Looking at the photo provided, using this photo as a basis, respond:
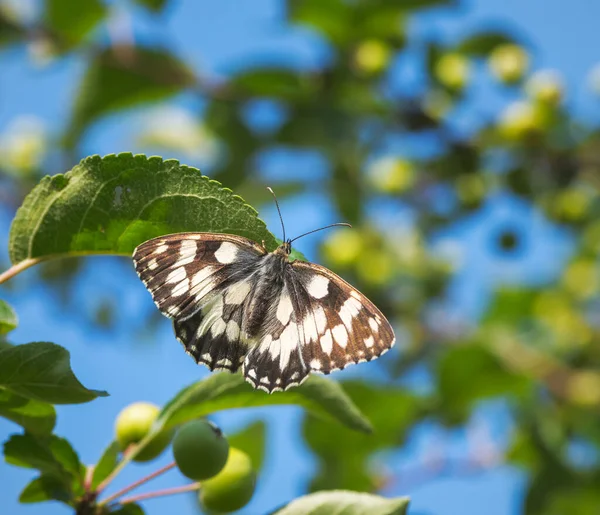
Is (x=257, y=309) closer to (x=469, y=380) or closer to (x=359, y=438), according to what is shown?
(x=359, y=438)

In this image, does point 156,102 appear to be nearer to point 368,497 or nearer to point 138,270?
point 138,270

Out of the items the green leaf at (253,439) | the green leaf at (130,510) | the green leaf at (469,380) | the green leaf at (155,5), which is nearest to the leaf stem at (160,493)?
the green leaf at (130,510)

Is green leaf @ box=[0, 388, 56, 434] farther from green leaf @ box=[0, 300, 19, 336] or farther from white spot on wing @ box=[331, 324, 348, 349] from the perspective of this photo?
white spot on wing @ box=[331, 324, 348, 349]

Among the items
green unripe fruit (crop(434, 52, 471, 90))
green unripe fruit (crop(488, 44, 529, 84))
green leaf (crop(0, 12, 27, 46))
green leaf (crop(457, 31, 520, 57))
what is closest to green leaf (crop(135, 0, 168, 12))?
green leaf (crop(0, 12, 27, 46))

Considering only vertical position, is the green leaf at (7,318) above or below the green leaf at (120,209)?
below

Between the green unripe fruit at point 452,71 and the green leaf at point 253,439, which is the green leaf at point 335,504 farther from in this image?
the green unripe fruit at point 452,71

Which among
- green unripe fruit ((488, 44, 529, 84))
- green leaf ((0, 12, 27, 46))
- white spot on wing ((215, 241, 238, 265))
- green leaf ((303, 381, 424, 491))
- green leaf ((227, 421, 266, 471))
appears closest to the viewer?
white spot on wing ((215, 241, 238, 265))

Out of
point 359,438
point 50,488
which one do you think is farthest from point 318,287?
point 359,438
